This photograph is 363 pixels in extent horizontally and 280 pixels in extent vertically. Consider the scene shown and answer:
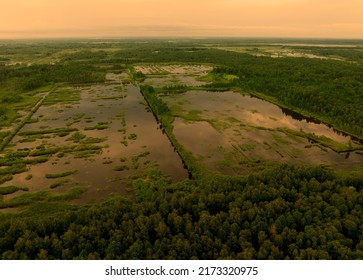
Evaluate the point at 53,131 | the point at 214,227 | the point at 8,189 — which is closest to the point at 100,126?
the point at 53,131

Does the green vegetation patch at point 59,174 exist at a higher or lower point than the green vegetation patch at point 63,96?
lower

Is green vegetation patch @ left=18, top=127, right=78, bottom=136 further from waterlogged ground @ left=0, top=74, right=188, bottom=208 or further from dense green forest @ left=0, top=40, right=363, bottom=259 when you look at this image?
dense green forest @ left=0, top=40, right=363, bottom=259

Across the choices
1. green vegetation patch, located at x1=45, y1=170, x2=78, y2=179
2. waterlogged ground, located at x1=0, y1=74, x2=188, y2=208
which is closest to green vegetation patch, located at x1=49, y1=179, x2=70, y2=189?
waterlogged ground, located at x1=0, y1=74, x2=188, y2=208

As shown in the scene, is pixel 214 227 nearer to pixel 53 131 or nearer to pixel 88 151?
pixel 88 151

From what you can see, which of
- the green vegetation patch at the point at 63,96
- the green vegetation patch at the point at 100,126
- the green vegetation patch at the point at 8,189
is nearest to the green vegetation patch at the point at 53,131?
the green vegetation patch at the point at 100,126

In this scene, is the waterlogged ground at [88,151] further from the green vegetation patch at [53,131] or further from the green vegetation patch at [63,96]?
the green vegetation patch at [63,96]

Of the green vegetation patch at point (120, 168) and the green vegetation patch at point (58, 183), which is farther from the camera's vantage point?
the green vegetation patch at point (120, 168)
